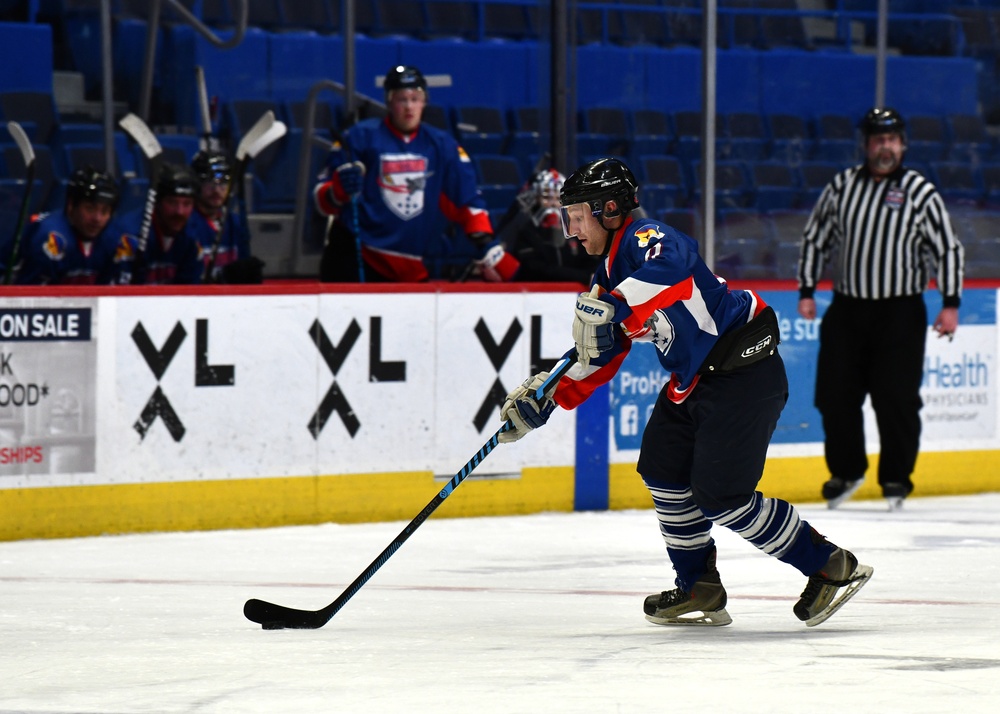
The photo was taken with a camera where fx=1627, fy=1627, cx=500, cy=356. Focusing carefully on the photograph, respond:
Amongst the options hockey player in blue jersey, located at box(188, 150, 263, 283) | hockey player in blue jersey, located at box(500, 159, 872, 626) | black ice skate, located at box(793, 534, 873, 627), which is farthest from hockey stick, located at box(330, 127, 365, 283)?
black ice skate, located at box(793, 534, 873, 627)

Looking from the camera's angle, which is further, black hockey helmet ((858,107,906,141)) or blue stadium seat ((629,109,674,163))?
blue stadium seat ((629,109,674,163))

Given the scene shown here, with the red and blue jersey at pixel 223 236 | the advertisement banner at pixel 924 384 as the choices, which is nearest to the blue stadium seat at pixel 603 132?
the advertisement banner at pixel 924 384

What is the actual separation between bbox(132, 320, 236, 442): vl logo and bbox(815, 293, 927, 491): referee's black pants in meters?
2.23

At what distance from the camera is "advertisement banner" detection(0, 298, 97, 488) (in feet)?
16.8

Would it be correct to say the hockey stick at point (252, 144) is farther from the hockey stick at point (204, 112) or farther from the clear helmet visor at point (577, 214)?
the clear helmet visor at point (577, 214)

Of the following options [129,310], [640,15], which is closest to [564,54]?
[640,15]

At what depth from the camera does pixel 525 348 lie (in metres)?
5.89

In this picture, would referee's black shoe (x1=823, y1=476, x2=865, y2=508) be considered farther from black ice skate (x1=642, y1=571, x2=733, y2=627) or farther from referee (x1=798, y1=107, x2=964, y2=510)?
black ice skate (x1=642, y1=571, x2=733, y2=627)

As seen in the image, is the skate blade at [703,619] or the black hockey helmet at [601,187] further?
the skate blade at [703,619]

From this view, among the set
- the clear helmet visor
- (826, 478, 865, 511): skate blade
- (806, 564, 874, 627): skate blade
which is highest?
the clear helmet visor

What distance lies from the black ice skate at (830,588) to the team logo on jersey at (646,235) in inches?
33.1

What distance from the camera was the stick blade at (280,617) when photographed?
3.67m

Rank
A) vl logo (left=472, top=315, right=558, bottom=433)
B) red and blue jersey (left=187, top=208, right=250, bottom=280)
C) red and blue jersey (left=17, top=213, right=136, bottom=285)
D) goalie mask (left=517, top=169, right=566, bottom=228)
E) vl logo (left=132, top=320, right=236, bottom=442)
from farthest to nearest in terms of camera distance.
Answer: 1. goalie mask (left=517, top=169, right=566, bottom=228)
2. red and blue jersey (left=187, top=208, right=250, bottom=280)
3. vl logo (left=472, top=315, right=558, bottom=433)
4. red and blue jersey (left=17, top=213, right=136, bottom=285)
5. vl logo (left=132, top=320, right=236, bottom=442)

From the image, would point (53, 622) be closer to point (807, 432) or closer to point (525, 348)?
point (525, 348)
